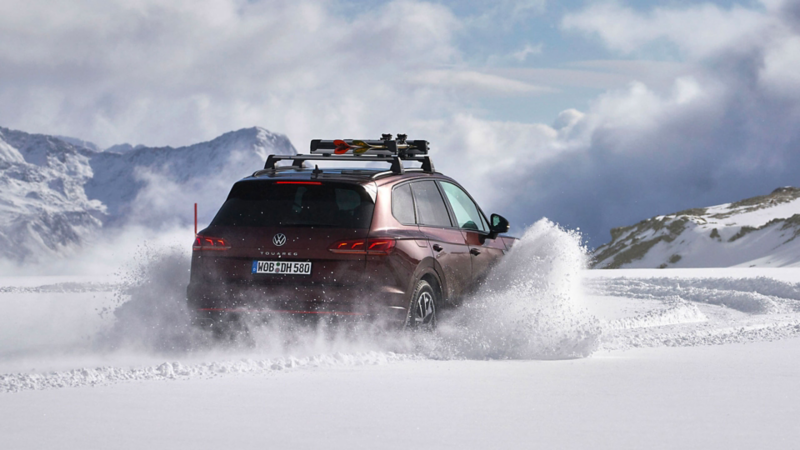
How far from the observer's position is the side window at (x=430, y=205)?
817 centimetres

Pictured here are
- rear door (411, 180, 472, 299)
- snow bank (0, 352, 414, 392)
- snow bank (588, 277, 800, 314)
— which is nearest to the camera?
snow bank (0, 352, 414, 392)

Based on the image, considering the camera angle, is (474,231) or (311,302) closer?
(311,302)

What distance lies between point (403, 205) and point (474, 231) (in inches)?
56.0

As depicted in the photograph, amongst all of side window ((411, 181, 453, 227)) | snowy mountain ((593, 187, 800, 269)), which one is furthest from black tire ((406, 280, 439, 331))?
snowy mountain ((593, 187, 800, 269))

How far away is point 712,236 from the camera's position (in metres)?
93.1

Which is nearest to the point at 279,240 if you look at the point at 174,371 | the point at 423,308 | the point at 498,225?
the point at 423,308

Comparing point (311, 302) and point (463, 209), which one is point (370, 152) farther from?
point (311, 302)

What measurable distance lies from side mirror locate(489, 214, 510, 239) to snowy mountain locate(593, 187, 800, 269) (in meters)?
77.9

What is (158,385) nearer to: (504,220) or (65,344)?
(65,344)

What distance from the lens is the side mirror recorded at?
30.3 feet

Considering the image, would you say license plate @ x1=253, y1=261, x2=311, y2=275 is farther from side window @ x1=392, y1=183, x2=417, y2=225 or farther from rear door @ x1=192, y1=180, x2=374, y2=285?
side window @ x1=392, y1=183, x2=417, y2=225

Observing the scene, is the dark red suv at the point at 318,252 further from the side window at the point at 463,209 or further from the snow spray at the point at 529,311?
the side window at the point at 463,209

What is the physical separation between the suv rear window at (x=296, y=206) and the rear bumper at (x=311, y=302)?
1.78 ft

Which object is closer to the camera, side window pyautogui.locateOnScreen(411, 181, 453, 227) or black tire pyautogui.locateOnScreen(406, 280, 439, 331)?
black tire pyautogui.locateOnScreen(406, 280, 439, 331)
